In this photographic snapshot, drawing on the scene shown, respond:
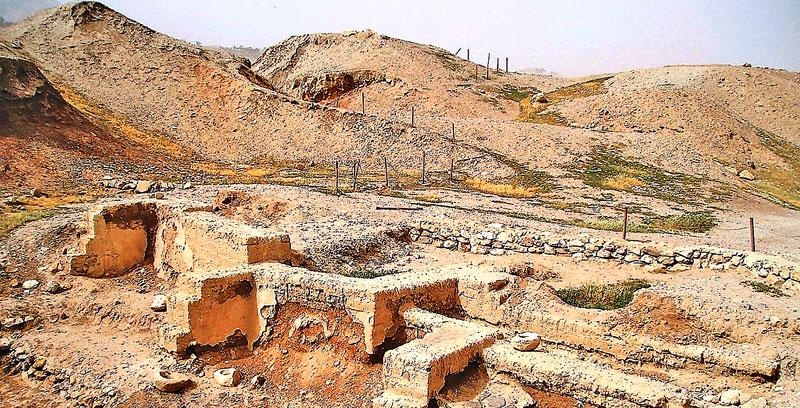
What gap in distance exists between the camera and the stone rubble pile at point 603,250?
10930 mm

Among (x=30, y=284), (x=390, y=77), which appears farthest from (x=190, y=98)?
(x=30, y=284)

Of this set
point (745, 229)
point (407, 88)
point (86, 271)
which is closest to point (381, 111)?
point (407, 88)

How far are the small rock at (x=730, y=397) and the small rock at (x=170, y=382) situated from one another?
6899mm

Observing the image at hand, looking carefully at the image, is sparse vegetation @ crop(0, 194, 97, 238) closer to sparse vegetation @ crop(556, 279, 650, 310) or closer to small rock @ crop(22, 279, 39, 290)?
small rock @ crop(22, 279, 39, 290)

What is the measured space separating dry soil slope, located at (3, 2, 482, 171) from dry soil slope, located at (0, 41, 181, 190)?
3721mm

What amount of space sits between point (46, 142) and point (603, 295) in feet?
60.5

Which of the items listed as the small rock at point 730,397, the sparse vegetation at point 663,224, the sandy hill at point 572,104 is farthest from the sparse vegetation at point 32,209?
the sandy hill at point 572,104

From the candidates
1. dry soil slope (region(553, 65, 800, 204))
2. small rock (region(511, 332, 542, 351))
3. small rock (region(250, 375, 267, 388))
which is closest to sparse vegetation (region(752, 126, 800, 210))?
dry soil slope (region(553, 65, 800, 204))

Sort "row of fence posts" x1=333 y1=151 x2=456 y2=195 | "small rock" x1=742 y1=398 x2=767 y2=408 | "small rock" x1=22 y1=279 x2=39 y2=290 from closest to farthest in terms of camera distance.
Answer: "small rock" x1=742 y1=398 x2=767 y2=408 → "small rock" x1=22 y1=279 x2=39 y2=290 → "row of fence posts" x1=333 y1=151 x2=456 y2=195

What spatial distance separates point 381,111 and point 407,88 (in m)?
2.74

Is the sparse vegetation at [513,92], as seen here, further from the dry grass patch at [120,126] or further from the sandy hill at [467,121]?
the dry grass patch at [120,126]

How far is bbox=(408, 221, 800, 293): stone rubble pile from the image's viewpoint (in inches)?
430

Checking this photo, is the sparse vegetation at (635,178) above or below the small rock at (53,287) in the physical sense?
above

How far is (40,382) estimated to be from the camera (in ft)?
30.6
